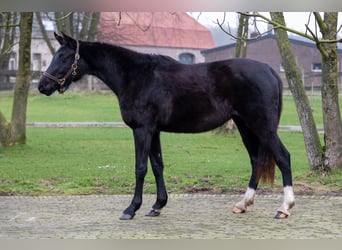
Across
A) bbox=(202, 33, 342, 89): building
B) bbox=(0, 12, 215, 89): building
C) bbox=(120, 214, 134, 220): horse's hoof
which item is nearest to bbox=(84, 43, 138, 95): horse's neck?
bbox=(120, 214, 134, 220): horse's hoof

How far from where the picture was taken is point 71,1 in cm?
446

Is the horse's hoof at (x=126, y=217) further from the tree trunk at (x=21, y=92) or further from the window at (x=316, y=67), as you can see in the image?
the window at (x=316, y=67)

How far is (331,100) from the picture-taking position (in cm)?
977

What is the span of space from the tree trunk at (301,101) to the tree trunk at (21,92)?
727 cm

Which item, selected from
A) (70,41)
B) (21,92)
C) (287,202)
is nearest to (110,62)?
(70,41)

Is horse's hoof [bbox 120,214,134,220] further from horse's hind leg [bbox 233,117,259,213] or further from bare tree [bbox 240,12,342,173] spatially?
bare tree [bbox 240,12,342,173]

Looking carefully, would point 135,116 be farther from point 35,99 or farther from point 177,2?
point 35,99

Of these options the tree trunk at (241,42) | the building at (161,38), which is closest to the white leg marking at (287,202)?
the tree trunk at (241,42)

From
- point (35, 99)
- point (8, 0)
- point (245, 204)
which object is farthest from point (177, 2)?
point (35, 99)

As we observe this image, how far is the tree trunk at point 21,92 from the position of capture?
15070 millimetres

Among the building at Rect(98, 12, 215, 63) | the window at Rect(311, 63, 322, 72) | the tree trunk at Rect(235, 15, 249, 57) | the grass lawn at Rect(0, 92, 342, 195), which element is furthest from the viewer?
the building at Rect(98, 12, 215, 63)

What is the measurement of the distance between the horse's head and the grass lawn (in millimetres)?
2580

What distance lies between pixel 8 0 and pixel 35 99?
29.9 m

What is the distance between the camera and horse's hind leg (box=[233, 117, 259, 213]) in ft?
23.6
